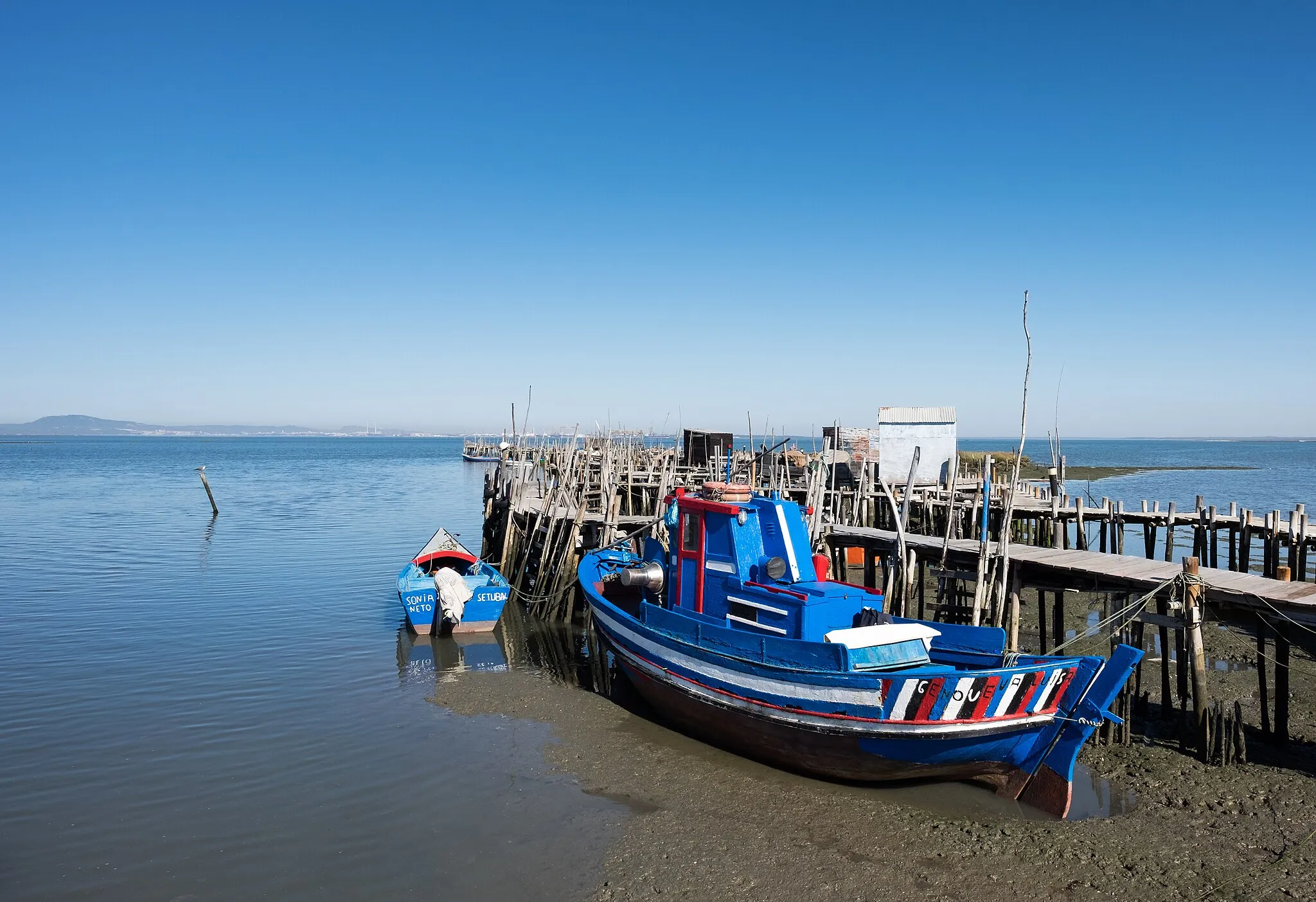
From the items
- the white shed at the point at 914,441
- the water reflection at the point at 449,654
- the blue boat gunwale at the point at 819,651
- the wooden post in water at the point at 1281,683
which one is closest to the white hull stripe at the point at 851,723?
the blue boat gunwale at the point at 819,651

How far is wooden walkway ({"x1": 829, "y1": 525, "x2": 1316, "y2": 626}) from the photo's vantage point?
9672mm

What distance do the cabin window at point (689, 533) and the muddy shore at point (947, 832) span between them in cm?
278

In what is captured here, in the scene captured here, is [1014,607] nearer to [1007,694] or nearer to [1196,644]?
[1196,644]

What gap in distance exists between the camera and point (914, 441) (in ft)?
86.8

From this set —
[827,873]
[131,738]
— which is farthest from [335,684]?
[827,873]

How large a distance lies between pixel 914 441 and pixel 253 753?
21.2m

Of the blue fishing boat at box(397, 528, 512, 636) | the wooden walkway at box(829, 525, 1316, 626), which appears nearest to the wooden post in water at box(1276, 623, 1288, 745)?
the wooden walkway at box(829, 525, 1316, 626)

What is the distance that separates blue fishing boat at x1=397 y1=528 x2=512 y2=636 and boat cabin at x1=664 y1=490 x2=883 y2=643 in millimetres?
6136

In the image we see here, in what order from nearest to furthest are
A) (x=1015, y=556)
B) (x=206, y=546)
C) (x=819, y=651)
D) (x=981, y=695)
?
(x=981, y=695)
(x=819, y=651)
(x=1015, y=556)
(x=206, y=546)

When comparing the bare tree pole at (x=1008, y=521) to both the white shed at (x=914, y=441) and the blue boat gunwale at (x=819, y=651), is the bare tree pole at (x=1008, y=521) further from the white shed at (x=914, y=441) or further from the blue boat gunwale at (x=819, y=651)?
the white shed at (x=914, y=441)

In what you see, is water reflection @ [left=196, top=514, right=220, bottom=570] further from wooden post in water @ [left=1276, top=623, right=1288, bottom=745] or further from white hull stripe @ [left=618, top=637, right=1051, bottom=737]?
wooden post in water @ [left=1276, top=623, right=1288, bottom=745]

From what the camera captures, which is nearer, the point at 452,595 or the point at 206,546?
the point at 452,595

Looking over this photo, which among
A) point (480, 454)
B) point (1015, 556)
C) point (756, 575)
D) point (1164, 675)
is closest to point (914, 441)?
point (1015, 556)

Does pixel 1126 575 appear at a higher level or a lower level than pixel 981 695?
higher
